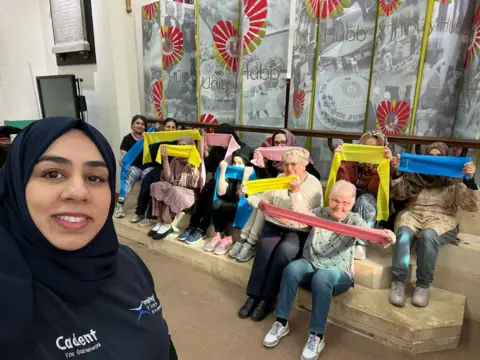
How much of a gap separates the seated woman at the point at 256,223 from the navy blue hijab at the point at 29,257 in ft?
6.50

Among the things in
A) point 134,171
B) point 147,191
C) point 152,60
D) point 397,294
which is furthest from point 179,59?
point 397,294

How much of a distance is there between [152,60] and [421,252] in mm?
3954

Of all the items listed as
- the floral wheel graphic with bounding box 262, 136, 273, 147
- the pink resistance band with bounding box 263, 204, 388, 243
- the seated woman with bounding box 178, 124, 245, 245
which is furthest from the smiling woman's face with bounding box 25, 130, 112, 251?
the floral wheel graphic with bounding box 262, 136, 273, 147

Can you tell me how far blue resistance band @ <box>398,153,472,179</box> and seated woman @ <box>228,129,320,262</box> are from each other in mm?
749

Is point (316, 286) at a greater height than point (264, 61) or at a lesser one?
lesser

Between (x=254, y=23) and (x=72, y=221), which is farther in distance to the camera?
(x=254, y=23)

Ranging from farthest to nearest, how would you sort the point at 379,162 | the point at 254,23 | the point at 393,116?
the point at 254,23, the point at 393,116, the point at 379,162

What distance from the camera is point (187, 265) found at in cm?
313

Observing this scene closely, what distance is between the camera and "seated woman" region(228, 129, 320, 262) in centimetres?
277

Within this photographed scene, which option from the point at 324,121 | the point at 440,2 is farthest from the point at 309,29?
the point at 440,2

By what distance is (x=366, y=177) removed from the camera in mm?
2602

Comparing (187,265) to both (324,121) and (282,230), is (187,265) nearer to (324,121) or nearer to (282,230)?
(282,230)

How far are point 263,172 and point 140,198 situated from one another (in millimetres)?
1509

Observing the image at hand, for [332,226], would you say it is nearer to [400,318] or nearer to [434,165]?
[400,318]
